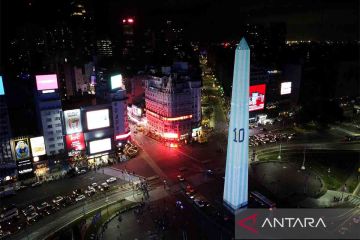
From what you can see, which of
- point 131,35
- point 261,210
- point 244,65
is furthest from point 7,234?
point 131,35

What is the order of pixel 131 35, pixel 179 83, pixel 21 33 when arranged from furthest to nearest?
pixel 131 35
pixel 21 33
pixel 179 83

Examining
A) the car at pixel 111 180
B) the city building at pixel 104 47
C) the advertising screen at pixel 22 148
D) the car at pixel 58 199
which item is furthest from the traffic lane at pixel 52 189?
the city building at pixel 104 47

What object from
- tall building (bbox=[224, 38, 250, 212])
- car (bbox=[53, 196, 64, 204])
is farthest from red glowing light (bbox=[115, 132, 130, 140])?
tall building (bbox=[224, 38, 250, 212])

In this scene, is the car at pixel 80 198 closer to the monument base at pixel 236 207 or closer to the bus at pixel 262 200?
the monument base at pixel 236 207

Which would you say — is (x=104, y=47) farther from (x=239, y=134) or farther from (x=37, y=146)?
(x=239, y=134)

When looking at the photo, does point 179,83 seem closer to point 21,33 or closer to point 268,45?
point 21,33
